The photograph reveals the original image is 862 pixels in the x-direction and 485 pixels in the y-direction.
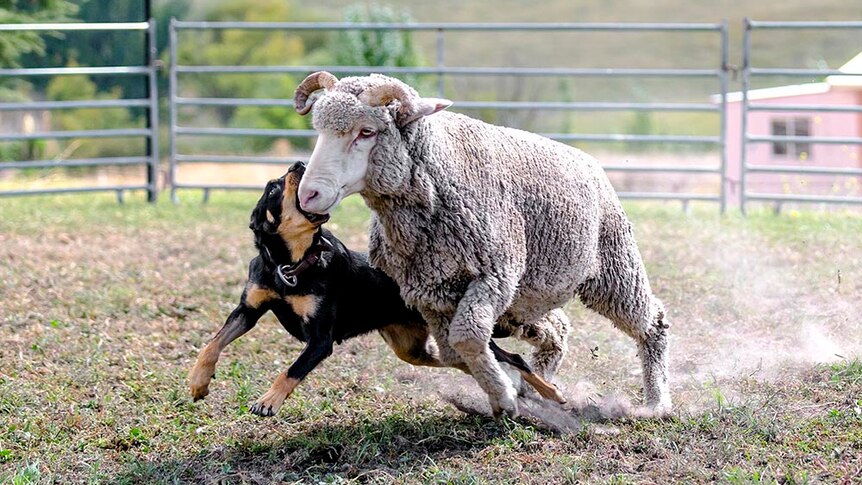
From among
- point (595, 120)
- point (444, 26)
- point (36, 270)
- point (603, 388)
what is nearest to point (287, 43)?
point (595, 120)

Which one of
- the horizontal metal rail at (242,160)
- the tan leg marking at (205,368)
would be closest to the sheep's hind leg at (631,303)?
the tan leg marking at (205,368)

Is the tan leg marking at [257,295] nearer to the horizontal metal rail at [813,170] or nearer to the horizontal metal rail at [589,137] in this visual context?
the horizontal metal rail at [589,137]

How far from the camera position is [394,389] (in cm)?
570

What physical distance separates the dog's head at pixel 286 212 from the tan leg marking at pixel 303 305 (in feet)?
0.84

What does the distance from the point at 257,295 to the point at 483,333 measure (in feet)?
3.23

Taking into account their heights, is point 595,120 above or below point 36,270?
above

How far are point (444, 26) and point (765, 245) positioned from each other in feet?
14.4

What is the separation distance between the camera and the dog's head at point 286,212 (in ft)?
15.7

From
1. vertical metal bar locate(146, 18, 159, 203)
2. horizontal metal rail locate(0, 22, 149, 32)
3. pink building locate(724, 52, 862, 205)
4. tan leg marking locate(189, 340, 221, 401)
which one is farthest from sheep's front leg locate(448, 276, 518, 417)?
pink building locate(724, 52, 862, 205)

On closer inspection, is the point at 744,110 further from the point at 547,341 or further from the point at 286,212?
the point at 286,212

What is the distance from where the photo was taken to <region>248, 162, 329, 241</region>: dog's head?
4.78 metres

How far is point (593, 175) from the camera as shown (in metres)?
5.34

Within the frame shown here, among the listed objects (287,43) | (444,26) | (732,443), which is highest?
(287,43)

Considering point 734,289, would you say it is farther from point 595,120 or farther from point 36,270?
point 595,120
